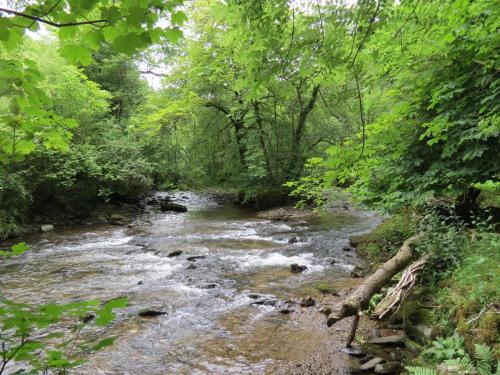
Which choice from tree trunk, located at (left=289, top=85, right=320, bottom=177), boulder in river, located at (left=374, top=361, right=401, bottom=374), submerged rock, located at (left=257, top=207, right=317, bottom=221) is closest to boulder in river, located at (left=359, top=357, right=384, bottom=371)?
boulder in river, located at (left=374, top=361, right=401, bottom=374)

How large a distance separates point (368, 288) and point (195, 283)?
392 centimetres

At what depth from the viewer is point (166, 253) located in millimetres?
10109

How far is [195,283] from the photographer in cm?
762

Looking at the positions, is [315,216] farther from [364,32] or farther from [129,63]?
[129,63]

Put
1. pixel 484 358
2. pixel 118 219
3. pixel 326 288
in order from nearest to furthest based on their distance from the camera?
pixel 484 358, pixel 326 288, pixel 118 219

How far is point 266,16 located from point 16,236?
12.9 metres

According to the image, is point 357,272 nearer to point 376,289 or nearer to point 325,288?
point 325,288

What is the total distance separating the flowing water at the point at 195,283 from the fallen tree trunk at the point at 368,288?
726mm

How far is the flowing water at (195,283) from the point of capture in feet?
15.6

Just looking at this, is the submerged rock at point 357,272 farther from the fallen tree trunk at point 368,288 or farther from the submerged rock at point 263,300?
the submerged rock at point 263,300

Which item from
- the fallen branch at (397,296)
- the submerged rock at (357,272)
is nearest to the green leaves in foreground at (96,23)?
the fallen branch at (397,296)

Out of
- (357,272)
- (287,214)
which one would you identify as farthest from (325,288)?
(287,214)

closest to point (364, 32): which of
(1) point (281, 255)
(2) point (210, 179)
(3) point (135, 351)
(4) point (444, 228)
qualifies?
(3) point (135, 351)

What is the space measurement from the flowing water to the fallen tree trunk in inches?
28.6
